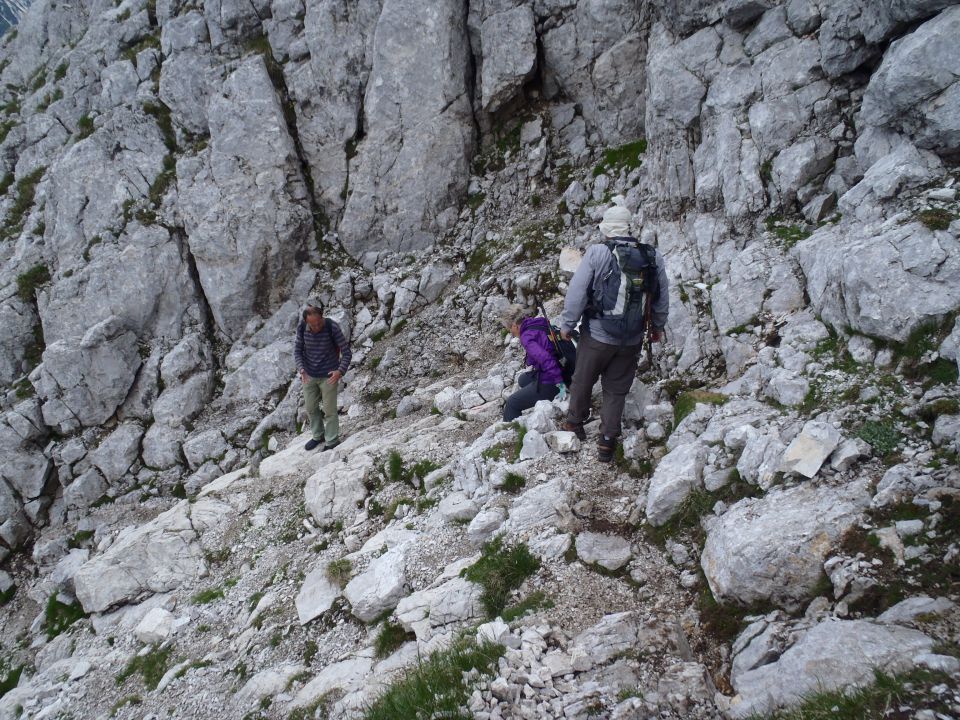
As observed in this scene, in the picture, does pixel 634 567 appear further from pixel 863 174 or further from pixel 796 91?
pixel 796 91

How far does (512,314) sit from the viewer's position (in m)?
13.0

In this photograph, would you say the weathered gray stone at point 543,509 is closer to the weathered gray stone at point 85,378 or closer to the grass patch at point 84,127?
the weathered gray stone at point 85,378

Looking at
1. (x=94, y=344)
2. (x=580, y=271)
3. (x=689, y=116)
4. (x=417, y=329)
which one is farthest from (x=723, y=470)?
(x=94, y=344)

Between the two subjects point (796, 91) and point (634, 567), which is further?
point (796, 91)

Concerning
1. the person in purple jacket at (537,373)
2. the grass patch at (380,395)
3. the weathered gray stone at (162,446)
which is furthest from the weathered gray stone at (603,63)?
the weathered gray stone at (162,446)

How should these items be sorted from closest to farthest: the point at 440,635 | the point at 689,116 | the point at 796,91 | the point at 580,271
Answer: the point at 440,635, the point at 580,271, the point at 796,91, the point at 689,116

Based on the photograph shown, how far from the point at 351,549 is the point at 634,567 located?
15.3 ft

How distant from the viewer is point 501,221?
1642cm

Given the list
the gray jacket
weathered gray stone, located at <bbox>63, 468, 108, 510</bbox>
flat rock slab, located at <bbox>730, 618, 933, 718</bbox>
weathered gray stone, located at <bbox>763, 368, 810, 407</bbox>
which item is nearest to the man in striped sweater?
the gray jacket

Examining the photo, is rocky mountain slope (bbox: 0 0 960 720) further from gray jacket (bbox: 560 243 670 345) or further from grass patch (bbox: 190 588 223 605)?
gray jacket (bbox: 560 243 670 345)

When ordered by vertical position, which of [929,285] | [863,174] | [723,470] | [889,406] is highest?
[863,174]

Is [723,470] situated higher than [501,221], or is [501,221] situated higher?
[501,221]

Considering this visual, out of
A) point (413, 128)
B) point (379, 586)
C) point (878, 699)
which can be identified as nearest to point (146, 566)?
point (379, 586)

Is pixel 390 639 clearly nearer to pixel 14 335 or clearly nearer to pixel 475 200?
pixel 475 200
